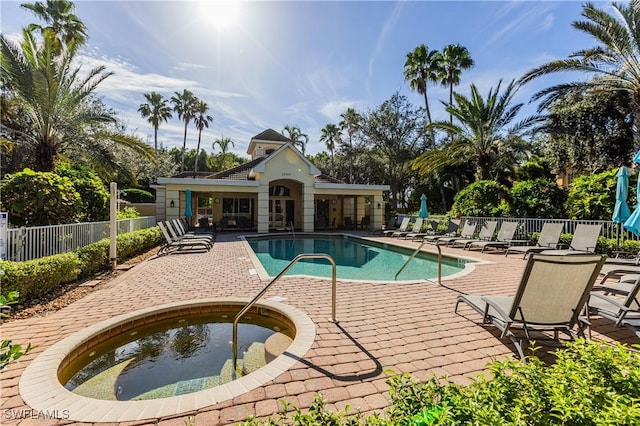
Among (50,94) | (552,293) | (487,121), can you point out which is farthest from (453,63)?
(552,293)

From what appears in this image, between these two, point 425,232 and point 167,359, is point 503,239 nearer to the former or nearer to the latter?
point 425,232

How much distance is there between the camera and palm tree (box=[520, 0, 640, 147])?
39.3 ft

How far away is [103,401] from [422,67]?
1236 inches

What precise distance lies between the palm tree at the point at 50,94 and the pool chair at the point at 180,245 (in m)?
3.86

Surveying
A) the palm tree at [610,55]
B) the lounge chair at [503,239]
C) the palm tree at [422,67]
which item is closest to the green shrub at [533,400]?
the lounge chair at [503,239]

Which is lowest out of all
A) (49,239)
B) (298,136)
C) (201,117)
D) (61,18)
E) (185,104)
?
(49,239)

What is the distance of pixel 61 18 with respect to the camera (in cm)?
1845

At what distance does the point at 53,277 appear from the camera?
6215mm

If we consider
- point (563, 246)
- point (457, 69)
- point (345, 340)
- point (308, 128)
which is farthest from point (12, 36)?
point (308, 128)

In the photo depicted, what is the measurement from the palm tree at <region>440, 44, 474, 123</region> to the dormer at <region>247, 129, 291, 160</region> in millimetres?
15366

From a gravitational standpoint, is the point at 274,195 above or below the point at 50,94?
below

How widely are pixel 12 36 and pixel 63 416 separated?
44.4 feet

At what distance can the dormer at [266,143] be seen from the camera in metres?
28.7

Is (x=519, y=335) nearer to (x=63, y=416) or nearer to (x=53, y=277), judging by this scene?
(x=63, y=416)
